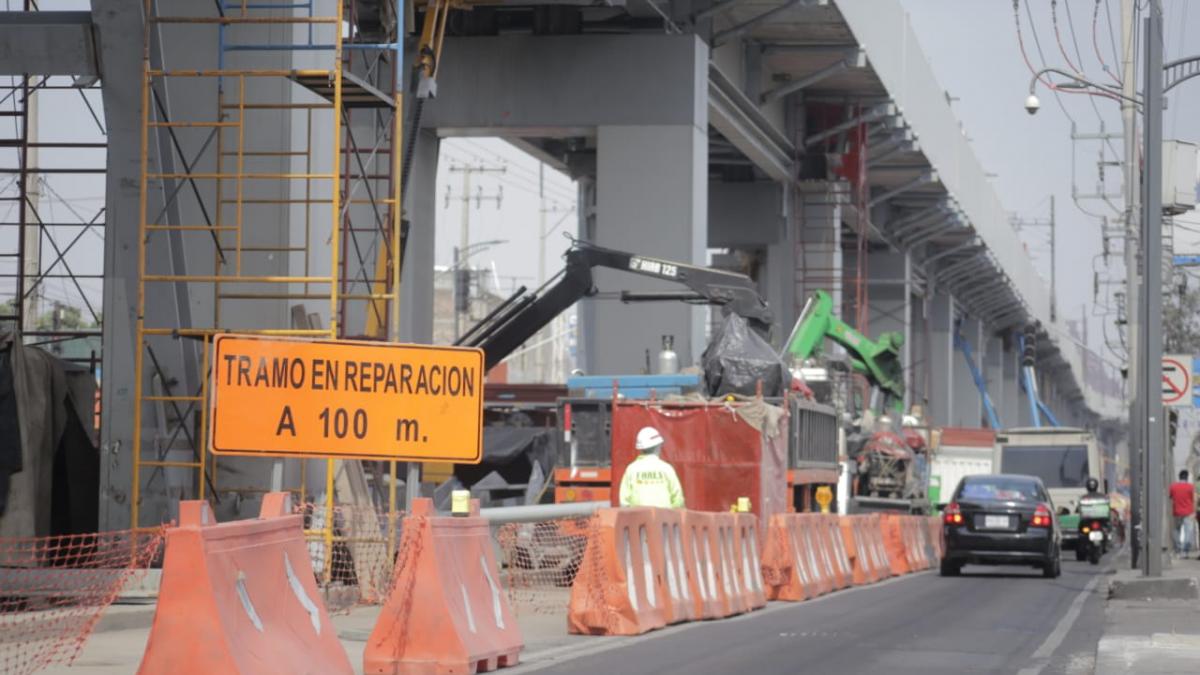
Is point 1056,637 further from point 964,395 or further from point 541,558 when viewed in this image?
point 964,395

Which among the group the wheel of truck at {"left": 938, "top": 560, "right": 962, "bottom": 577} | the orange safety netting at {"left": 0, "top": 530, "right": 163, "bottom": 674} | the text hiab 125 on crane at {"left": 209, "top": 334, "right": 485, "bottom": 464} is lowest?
the wheel of truck at {"left": 938, "top": 560, "right": 962, "bottom": 577}

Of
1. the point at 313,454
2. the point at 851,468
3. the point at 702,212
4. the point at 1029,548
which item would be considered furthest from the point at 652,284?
the point at 313,454

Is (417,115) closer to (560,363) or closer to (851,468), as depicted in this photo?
(851,468)

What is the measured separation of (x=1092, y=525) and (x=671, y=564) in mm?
22782

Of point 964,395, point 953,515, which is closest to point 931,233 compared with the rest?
point 964,395

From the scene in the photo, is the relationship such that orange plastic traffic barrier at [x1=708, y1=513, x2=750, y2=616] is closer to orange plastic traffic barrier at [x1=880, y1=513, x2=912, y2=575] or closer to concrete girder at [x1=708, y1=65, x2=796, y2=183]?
orange plastic traffic barrier at [x1=880, y1=513, x2=912, y2=575]

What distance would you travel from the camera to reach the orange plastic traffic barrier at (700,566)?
17.6 metres

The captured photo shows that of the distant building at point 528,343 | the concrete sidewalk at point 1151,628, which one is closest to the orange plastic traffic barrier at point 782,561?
the concrete sidewalk at point 1151,628

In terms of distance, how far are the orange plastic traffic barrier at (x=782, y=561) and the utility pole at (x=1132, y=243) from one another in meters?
10.1

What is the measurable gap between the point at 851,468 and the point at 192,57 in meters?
19.1

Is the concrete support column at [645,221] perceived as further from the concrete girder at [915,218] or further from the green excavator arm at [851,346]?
the concrete girder at [915,218]

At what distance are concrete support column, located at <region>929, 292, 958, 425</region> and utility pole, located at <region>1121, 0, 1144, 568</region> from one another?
3369 centimetres

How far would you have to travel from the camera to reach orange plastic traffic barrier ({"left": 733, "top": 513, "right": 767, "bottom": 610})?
19531mm

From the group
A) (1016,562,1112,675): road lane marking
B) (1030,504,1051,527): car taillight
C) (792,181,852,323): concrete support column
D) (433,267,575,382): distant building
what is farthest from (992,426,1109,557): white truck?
(433,267,575,382): distant building
